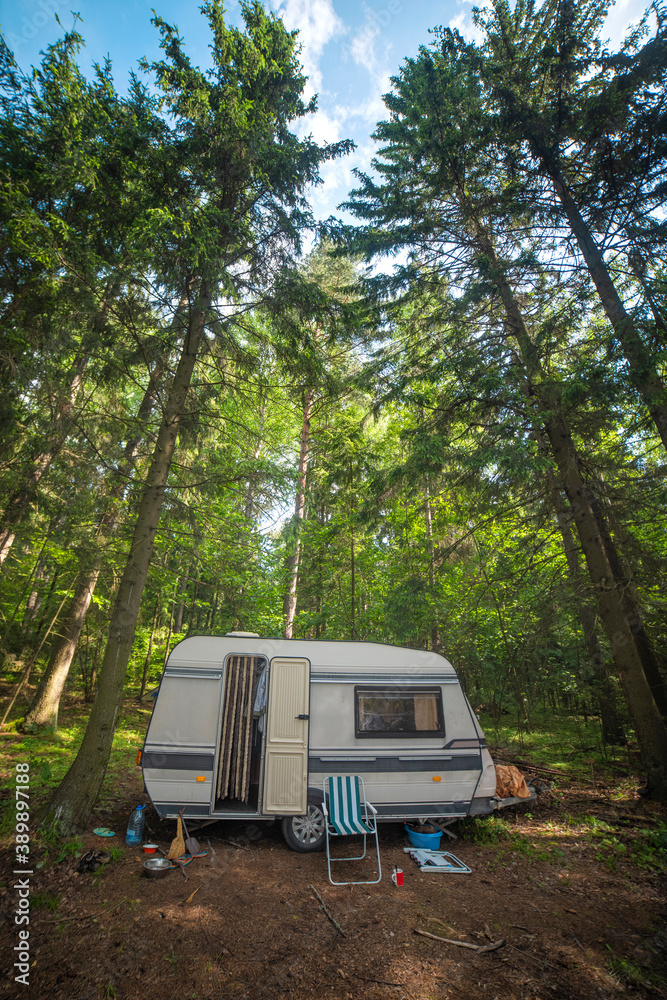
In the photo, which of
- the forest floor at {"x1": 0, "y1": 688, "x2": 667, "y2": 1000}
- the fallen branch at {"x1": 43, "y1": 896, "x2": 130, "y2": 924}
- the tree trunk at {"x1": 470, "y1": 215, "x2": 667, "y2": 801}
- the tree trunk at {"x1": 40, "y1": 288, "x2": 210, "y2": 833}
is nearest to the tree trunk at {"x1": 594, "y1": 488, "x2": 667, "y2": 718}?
the tree trunk at {"x1": 470, "y1": 215, "x2": 667, "y2": 801}

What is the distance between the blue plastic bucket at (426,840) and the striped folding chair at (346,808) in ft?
2.05

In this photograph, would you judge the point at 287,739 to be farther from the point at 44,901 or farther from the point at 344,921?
the point at 44,901

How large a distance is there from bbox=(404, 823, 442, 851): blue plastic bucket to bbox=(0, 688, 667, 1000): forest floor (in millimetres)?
266

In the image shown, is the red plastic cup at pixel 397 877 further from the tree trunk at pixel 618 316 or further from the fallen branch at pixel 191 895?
the tree trunk at pixel 618 316

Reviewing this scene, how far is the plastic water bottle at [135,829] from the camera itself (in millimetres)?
4938

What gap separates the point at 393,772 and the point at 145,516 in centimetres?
497

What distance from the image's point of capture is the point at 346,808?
5160 millimetres

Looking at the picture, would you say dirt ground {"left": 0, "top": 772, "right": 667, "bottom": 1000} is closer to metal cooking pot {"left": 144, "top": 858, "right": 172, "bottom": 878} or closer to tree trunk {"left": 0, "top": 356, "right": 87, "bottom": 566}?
metal cooking pot {"left": 144, "top": 858, "right": 172, "bottom": 878}

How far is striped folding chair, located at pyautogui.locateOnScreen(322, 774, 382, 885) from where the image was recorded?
16.4 ft

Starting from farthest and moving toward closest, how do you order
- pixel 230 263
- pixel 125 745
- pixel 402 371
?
pixel 125 745
pixel 402 371
pixel 230 263

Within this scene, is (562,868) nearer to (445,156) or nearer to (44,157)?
(445,156)

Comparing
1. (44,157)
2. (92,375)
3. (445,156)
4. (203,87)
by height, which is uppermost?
(445,156)

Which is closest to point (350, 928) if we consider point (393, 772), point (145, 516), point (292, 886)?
point (292, 886)

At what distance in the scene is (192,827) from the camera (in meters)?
5.34
